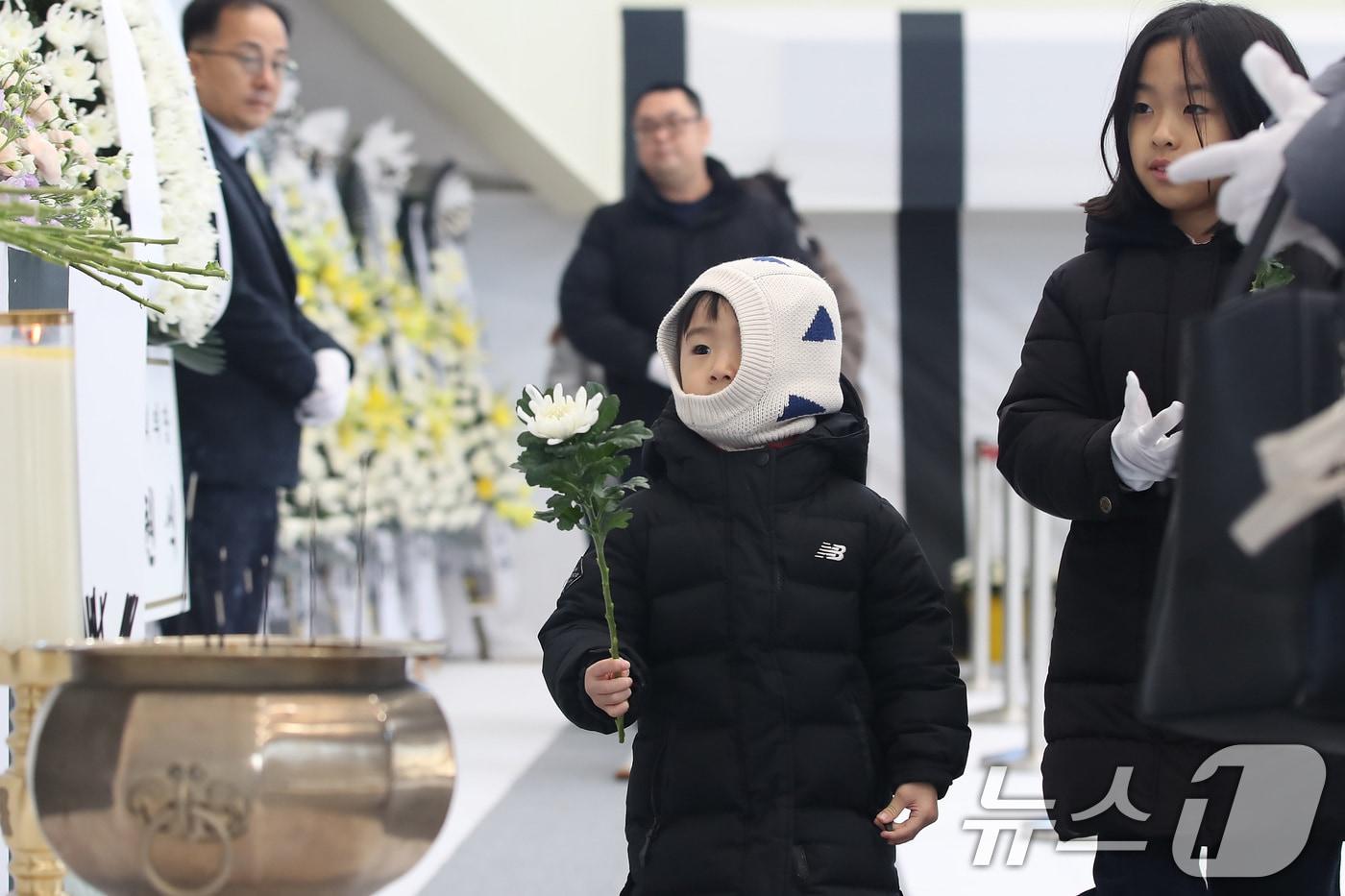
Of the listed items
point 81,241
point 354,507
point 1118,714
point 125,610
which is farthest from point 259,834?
point 354,507

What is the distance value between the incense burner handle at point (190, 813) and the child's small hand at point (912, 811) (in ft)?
2.95

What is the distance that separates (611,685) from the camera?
1.85 m

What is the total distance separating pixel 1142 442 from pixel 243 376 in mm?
2168

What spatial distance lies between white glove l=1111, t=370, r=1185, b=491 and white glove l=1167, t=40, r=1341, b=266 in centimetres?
38

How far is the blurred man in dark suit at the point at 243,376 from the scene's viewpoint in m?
3.47

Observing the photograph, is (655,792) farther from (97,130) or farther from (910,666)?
(97,130)

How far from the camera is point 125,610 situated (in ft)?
7.71

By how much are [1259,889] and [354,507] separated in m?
4.51

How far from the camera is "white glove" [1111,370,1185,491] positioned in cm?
178

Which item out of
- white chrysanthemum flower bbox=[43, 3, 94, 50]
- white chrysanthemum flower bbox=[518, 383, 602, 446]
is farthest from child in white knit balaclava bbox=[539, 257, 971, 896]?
white chrysanthemum flower bbox=[43, 3, 94, 50]

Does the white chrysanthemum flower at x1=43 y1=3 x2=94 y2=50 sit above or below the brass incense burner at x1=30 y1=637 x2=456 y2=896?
above

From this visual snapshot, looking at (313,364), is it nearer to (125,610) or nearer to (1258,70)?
(125,610)

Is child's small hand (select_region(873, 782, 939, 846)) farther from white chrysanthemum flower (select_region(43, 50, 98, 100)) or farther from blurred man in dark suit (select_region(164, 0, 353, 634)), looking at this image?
blurred man in dark suit (select_region(164, 0, 353, 634))

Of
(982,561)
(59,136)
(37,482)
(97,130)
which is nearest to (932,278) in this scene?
(982,561)
